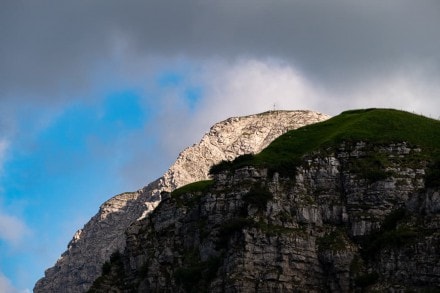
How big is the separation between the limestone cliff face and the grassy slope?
209 cm

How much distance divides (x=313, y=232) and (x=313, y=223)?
4.70 ft

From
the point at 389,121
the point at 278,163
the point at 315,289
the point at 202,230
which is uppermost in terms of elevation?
the point at 389,121

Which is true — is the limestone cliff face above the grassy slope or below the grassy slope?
below

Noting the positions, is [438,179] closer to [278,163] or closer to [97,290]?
[278,163]

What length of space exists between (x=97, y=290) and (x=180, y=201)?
19.0m

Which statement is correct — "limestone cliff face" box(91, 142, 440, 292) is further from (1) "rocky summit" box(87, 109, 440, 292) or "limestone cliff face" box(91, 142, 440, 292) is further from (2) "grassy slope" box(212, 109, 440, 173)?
(2) "grassy slope" box(212, 109, 440, 173)

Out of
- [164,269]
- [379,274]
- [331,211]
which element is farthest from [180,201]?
[379,274]

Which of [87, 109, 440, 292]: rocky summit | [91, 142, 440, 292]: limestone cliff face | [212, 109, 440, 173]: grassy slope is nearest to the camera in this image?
[91, 142, 440, 292]: limestone cliff face

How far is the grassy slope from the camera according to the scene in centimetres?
13538

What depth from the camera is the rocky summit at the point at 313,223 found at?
117875 millimetres

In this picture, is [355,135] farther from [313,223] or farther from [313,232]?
[313,232]

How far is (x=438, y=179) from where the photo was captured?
120m

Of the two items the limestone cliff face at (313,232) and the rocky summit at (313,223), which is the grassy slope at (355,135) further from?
the limestone cliff face at (313,232)

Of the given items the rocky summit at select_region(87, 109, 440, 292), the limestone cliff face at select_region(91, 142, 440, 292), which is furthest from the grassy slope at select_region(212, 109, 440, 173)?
the limestone cliff face at select_region(91, 142, 440, 292)
